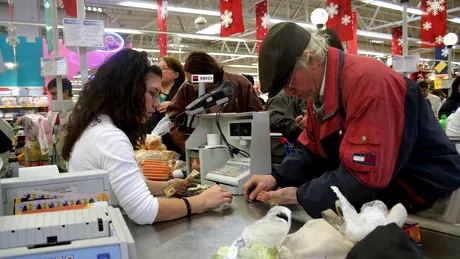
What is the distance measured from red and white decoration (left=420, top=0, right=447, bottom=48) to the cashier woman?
687 centimetres

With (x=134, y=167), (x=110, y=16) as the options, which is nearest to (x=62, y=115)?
(x=134, y=167)

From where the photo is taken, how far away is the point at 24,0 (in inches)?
377

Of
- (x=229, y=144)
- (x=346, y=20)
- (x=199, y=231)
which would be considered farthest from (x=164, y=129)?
(x=346, y=20)

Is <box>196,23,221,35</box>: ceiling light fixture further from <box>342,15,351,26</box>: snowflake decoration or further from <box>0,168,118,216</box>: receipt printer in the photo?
<box>0,168,118,216</box>: receipt printer

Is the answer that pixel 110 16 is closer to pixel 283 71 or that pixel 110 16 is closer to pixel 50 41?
pixel 50 41

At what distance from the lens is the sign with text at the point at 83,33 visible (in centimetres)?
264

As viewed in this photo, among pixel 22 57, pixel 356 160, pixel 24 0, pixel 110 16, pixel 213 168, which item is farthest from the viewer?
pixel 110 16

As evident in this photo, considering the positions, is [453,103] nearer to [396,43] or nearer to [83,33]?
[83,33]

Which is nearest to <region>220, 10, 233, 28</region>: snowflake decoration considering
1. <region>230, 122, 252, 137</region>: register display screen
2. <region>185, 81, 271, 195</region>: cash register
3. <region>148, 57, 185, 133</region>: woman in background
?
<region>148, 57, 185, 133</region>: woman in background

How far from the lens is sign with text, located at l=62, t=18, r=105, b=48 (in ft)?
8.65

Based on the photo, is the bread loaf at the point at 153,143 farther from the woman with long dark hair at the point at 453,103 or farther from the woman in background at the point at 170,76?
the woman with long dark hair at the point at 453,103

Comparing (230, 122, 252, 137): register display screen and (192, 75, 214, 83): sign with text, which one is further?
(192, 75, 214, 83): sign with text

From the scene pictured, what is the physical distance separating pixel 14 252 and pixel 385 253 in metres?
0.74

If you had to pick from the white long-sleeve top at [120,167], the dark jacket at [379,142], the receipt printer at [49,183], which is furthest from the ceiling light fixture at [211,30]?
the receipt printer at [49,183]
